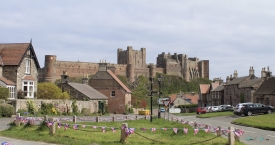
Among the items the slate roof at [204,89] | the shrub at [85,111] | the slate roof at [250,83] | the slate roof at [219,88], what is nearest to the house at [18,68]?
the shrub at [85,111]

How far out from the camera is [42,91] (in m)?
45.6

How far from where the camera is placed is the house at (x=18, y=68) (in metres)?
37.2

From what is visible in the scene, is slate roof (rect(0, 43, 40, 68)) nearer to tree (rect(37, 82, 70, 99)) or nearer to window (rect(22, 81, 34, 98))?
window (rect(22, 81, 34, 98))

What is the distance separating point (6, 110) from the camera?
29.4m

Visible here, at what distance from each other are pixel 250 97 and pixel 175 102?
31.5m

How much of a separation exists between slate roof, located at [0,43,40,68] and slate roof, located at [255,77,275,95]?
31.1m

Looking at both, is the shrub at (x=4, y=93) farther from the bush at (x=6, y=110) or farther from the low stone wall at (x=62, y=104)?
the bush at (x=6, y=110)

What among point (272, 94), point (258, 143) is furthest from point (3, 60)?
point (272, 94)

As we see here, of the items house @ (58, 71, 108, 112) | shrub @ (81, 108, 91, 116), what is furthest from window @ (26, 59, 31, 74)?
house @ (58, 71, 108, 112)

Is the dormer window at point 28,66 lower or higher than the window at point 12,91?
higher

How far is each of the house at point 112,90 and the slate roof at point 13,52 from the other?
57.9 ft

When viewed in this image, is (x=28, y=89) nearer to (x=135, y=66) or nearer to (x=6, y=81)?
(x=6, y=81)

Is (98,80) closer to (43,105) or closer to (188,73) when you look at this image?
(43,105)

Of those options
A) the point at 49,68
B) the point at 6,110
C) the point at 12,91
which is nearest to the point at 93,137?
the point at 6,110
